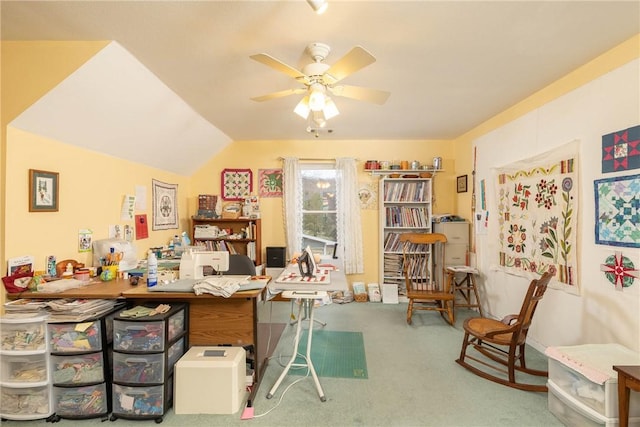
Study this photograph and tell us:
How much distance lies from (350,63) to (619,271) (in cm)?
229

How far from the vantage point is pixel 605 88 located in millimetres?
2135

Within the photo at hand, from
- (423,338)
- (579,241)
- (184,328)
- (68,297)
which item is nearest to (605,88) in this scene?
(579,241)

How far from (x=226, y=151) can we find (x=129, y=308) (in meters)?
2.96

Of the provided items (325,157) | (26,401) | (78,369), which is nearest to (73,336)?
(78,369)

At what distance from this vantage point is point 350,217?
446 cm

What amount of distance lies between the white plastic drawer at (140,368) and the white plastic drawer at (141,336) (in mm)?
51

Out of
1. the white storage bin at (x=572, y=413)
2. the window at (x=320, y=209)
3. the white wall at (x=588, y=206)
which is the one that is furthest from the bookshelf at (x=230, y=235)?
the white storage bin at (x=572, y=413)

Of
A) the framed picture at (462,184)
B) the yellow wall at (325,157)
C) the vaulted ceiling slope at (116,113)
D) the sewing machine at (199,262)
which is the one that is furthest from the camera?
the yellow wall at (325,157)

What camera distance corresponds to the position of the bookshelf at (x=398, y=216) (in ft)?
14.5

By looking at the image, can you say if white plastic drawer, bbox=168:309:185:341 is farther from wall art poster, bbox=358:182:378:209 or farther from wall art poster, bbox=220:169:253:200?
wall art poster, bbox=358:182:378:209

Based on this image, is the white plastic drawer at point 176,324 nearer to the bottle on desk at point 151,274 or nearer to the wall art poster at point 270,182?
the bottle on desk at point 151,274

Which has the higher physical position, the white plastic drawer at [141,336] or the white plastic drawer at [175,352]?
the white plastic drawer at [141,336]

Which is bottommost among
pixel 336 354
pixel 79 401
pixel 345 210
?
pixel 336 354

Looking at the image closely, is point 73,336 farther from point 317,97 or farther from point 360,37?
point 360,37
